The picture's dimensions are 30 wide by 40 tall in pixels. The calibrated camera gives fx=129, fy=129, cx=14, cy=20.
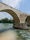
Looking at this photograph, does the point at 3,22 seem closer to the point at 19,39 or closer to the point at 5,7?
the point at 5,7

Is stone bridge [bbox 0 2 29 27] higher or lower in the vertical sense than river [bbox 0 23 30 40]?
higher

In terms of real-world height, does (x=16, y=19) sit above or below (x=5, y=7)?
below

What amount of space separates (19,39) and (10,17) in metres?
1.95

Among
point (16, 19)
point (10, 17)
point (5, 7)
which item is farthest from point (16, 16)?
point (5, 7)

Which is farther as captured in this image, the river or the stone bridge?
the stone bridge

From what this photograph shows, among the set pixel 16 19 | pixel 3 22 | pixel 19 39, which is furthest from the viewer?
pixel 3 22

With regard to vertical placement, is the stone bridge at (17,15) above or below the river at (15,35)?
above

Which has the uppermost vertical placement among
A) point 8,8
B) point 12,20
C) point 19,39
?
point 8,8

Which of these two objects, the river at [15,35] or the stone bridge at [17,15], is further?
the stone bridge at [17,15]

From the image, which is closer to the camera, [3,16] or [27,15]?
[27,15]

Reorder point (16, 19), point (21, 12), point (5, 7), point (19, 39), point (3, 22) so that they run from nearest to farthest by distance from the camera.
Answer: point (19, 39)
point (5, 7)
point (21, 12)
point (16, 19)
point (3, 22)

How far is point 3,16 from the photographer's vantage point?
3.65 metres

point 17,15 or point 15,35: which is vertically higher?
point 17,15

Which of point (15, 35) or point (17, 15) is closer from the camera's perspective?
point (15, 35)
